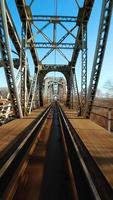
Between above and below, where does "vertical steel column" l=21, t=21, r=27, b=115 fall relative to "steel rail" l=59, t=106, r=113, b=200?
above

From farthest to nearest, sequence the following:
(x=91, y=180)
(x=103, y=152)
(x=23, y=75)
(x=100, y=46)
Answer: (x=23, y=75)
(x=100, y=46)
(x=103, y=152)
(x=91, y=180)

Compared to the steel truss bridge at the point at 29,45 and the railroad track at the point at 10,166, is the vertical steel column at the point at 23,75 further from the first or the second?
the railroad track at the point at 10,166

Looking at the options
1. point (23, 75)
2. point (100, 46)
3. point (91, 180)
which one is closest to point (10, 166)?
point (91, 180)

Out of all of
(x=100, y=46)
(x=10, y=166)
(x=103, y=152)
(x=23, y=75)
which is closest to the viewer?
(x=10, y=166)

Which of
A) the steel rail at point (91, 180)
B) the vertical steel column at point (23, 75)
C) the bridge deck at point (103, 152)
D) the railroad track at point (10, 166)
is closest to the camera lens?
the steel rail at point (91, 180)

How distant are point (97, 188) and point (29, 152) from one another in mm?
3257

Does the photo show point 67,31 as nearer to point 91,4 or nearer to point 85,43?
point 85,43

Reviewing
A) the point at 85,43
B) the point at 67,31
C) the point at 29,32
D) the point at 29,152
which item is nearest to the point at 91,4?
the point at 85,43

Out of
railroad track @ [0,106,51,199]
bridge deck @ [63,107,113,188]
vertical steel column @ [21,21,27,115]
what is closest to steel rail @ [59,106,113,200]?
bridge deck @ [63,107,113,188]

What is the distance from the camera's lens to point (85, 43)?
68.0 feet

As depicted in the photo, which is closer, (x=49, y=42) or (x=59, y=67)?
(x=49, y=42)

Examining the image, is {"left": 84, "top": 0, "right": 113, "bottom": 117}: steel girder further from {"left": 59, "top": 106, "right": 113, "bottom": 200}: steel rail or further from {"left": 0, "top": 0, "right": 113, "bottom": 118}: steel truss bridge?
{"left": 59, "top": 106, "right": 113, "bottom": 200}: steel rail

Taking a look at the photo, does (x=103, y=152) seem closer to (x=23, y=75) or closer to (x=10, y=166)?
(x=10, y=166)

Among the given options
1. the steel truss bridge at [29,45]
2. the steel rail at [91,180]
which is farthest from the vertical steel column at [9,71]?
the steel rail at [91,180]
